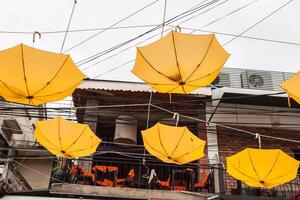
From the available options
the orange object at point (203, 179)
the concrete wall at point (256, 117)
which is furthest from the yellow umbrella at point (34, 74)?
the concrete wall at point (256, 117)

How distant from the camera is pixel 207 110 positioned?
13016 mm

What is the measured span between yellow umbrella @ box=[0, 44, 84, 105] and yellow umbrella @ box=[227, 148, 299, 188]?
5069 mm

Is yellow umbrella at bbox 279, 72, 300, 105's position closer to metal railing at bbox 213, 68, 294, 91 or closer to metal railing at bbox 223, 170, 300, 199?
metal railing at bbox 223, 170, 300, 199

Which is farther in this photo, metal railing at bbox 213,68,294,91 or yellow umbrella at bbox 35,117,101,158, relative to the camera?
metal railing at bbox 213,68,294,91

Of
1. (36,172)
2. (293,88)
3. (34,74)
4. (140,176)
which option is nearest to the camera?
(293,88)

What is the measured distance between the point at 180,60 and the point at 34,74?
2.65 m

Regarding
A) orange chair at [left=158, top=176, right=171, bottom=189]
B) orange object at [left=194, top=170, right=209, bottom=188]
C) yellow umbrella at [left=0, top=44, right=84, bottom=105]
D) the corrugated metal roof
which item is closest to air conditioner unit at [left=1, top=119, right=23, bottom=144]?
the corrugated metal roof

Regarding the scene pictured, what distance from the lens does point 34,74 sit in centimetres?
621

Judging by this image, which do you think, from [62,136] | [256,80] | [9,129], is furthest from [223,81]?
[9,129]

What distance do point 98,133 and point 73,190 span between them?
4161 mm

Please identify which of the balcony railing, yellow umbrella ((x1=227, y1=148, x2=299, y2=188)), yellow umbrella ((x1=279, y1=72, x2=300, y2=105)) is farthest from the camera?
the balcony railing

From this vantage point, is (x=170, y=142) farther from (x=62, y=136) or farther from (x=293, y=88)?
(x=293, y=88)

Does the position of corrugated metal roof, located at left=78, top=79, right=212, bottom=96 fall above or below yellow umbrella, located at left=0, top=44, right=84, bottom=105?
above

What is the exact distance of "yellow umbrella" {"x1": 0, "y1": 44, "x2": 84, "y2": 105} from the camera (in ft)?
20.3
